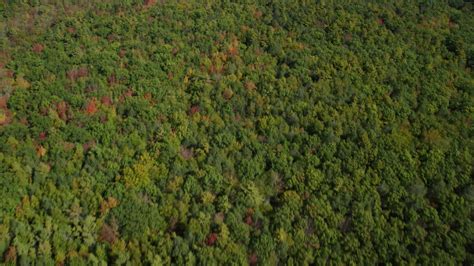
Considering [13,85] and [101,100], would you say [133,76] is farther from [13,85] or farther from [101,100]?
[13,85]

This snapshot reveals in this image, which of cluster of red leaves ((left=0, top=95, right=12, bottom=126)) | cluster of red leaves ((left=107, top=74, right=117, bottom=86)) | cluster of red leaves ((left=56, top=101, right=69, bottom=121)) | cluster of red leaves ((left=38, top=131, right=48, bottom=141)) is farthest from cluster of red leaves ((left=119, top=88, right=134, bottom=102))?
cluster of red leaves ((left=0, top=95, right=12, bottom=126))

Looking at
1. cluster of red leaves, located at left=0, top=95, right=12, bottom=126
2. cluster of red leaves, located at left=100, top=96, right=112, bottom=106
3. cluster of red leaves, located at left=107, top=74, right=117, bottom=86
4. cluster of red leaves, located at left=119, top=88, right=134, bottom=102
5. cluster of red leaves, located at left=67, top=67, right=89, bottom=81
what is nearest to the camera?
cluster of red leaves, located at left=0, top=95, right=12, bottom=126

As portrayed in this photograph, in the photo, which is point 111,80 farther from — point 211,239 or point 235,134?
point 211,239

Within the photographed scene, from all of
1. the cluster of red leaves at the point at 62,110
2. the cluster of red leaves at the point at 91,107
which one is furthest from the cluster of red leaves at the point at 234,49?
the cluster of red leaves at the point at 62,110

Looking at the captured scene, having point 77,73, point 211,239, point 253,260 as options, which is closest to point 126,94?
point 77,73

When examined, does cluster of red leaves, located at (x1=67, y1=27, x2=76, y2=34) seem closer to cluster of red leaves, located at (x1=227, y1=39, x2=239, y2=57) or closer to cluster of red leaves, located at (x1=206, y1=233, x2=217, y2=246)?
cluster of red leaves, located at (x1=227, y1=39, x2=239, y2=57)

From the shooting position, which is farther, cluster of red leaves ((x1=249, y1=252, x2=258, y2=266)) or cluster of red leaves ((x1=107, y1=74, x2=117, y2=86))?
cluster of red leaves ((x1=107, y1=74, x2=117, y2=86))

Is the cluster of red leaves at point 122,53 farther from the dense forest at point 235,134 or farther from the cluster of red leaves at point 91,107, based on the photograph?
the cluster of red leaves at point 91,107
